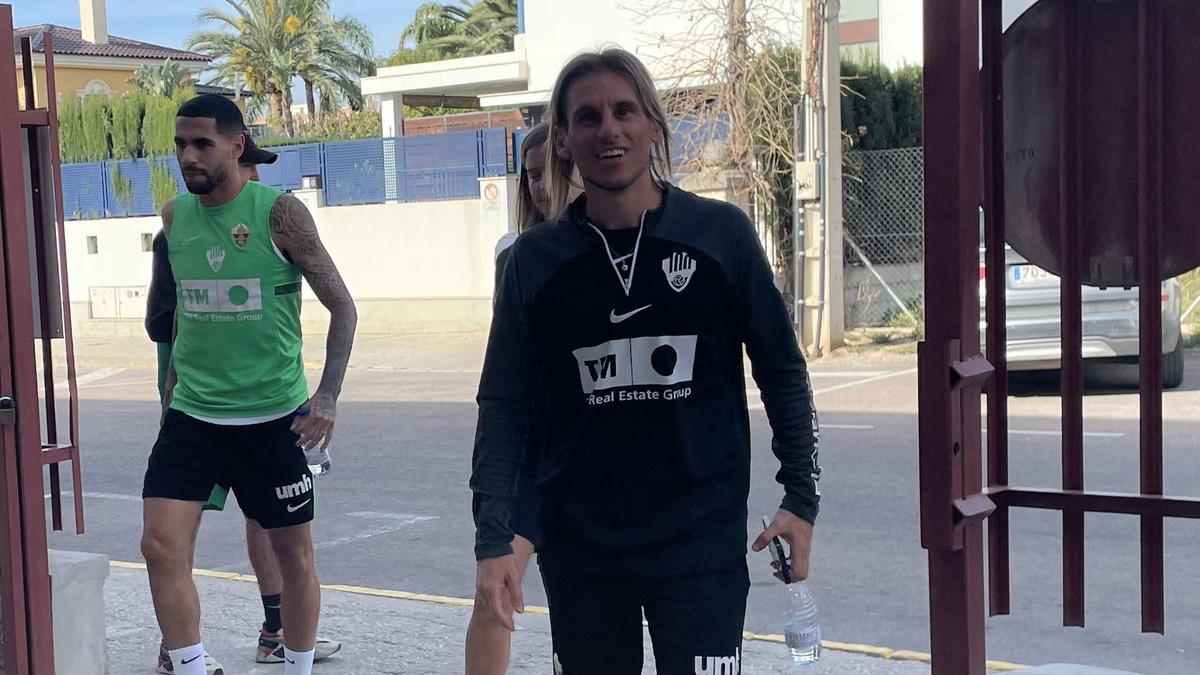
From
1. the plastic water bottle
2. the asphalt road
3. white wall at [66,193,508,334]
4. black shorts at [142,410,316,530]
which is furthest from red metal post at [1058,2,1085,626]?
white wall at [66,193,508,334]

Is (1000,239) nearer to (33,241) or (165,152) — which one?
(33,241)

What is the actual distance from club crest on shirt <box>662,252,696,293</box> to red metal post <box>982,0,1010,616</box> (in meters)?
0.73

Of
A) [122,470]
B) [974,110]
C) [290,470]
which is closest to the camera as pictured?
[974,110]

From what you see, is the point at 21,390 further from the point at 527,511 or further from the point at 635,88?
the point at 635,88

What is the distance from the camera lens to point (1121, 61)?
3.12 meters

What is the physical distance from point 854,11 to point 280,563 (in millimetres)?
24866

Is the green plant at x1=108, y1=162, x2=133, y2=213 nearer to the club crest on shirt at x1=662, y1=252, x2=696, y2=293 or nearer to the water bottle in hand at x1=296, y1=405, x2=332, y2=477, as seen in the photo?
the water bottle in hand at x1=296, y1=405, x2=332, y2=477

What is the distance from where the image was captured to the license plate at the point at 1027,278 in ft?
23.1

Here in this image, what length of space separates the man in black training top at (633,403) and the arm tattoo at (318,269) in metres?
1.96

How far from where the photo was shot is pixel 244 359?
A: 4.80m

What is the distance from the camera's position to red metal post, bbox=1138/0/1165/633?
3.06 meters

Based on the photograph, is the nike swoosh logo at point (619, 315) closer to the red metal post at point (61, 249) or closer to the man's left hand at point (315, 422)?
the red metal post at point (61, 249)

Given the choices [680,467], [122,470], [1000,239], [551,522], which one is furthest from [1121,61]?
[122,470]

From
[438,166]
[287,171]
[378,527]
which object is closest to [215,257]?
[378,527]
